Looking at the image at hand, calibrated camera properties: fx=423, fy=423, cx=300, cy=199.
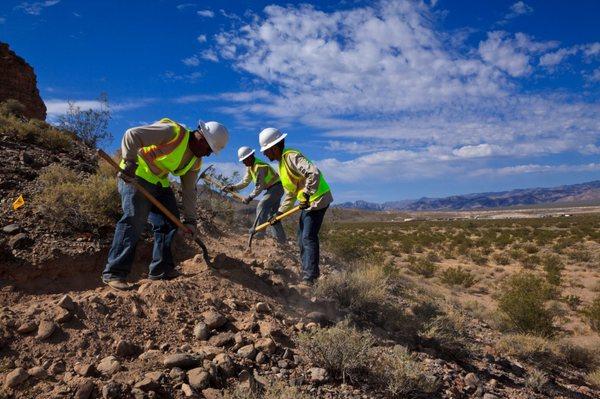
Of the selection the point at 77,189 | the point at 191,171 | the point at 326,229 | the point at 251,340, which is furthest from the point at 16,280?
the point at 326,229

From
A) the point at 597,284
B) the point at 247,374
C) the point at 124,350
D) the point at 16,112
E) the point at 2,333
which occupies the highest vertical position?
the point at 16,112

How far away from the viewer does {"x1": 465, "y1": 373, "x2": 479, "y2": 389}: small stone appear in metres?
3.92

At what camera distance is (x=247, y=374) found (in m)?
3.05

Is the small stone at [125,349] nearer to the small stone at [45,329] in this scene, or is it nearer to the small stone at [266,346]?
the small stone at [45,329]

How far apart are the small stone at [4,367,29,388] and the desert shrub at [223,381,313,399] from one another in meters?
1.25

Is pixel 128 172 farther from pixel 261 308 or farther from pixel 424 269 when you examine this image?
pixel 424 269

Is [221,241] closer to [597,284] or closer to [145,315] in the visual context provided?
[145,315]

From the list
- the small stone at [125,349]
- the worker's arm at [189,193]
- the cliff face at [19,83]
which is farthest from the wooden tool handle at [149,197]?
the cliff face at [19,83]

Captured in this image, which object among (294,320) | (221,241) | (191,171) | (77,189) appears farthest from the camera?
(221,241)

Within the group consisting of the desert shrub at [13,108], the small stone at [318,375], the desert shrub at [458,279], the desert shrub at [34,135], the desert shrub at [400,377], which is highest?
the desert shrub at [13,108]

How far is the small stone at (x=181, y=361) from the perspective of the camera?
2984mm

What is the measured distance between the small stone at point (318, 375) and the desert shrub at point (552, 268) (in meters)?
11.6

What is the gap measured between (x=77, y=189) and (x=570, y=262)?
17.4 meters

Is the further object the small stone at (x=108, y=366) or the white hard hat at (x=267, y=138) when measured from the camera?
the white hard hat at (x=267, y=138)
